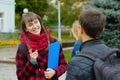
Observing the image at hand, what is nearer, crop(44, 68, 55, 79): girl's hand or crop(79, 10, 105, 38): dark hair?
crop(79, 10, 105, 38): dark hair

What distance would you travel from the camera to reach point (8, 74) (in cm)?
1340

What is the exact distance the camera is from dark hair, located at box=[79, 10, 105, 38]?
3.03m

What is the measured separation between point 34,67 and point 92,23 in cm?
144

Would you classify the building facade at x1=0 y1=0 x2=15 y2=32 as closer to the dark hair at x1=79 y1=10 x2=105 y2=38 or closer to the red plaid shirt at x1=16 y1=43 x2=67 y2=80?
the red plaid shirt at x1=16 y1=43 x2=67 y2=80

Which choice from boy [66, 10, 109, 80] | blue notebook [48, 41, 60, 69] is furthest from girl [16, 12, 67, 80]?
boy [66, 10, 109, 80]

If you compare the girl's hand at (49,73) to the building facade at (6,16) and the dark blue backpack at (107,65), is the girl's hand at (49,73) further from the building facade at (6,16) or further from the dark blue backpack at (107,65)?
the building facade at (6,16)

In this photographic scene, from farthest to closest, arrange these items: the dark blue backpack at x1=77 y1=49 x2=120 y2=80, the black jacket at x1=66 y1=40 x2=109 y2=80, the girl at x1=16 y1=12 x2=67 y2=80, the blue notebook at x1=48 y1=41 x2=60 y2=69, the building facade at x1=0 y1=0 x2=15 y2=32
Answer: the building facade at x1=0 y1=0 x2=15 y2=32
the girl at x1=16 y1=12 x2=67 y2=80
the blue notebook at x1=48 y1=41 x2=60 y2=69
the black jacket at x1=66 y1=40 x2=109 y2=80
the dark blue backpack at x1=77 y1=49 x2=120 y2=80

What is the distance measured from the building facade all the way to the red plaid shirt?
31331mm

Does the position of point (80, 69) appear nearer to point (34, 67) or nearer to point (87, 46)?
point (87, 46)

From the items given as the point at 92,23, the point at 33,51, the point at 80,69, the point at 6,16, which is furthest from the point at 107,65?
the point at 6,16

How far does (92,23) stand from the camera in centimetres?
303

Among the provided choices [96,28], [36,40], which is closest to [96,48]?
[96,28]

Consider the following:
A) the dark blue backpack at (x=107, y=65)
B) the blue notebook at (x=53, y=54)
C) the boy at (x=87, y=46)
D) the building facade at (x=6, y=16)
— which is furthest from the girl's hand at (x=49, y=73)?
the building facade at (x=6, y=16)

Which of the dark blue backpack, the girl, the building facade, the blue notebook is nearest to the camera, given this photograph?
the dark blue backpack
